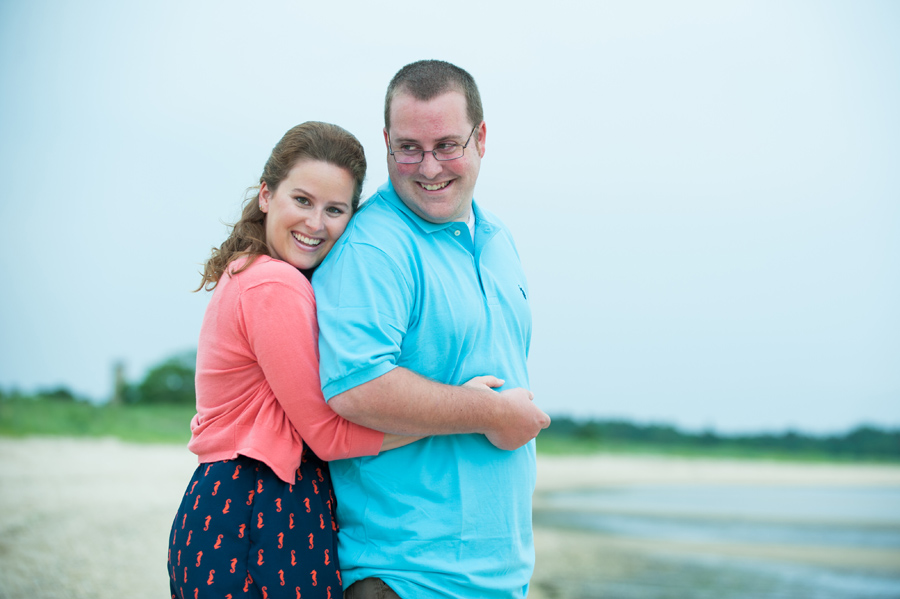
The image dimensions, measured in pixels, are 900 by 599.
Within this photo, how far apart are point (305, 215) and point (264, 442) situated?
652mm

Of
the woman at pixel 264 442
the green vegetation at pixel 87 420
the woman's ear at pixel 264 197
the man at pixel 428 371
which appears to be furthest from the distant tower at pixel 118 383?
the man at pixel 428 371

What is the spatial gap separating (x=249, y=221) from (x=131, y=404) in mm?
24254

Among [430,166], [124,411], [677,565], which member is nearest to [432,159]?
[430,166]

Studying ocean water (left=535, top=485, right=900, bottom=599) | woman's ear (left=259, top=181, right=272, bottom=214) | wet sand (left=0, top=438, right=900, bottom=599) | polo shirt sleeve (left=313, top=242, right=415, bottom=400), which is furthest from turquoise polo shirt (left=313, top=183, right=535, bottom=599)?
ocean water (left=535, top=485, right=900, bottom=599)

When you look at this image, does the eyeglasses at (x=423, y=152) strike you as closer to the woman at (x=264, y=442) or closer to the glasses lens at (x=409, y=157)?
the glasses lens at (x=409, y=157)

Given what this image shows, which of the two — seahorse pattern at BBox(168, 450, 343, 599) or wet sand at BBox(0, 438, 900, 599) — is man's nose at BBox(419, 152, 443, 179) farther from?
wet sand at BBox(0, 438, 900, 599)

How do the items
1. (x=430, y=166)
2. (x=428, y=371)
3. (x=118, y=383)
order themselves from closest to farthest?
(x=428, y=371)
(x=430, y=166)
(x=118, y=383)

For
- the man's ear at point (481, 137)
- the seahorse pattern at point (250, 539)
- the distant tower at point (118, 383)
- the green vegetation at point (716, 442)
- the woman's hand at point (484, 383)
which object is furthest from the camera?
the green vegetation at point (716, 442)

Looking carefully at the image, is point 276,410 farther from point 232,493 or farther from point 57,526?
point 57,526

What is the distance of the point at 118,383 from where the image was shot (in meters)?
24.5

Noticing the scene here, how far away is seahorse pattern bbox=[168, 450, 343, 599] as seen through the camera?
196 centimetres

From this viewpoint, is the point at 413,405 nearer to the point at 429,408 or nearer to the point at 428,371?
the point at 429,408

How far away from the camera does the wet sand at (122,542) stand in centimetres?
788

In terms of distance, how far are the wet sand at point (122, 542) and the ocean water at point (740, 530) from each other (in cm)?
12
